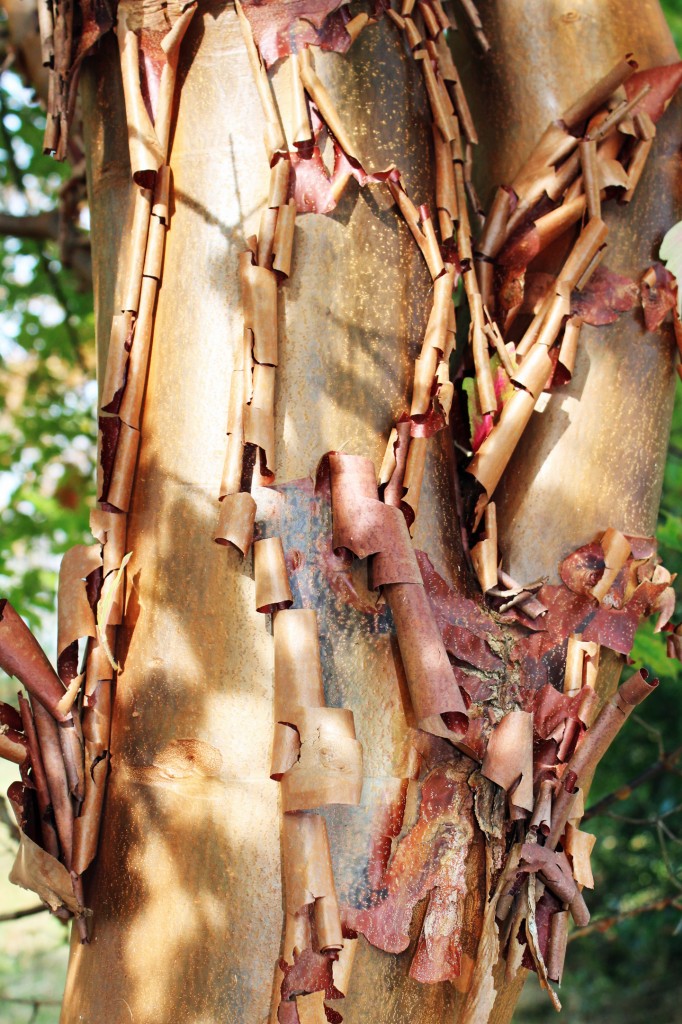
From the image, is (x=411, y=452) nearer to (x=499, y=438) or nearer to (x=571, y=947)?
(x=499, y=438)

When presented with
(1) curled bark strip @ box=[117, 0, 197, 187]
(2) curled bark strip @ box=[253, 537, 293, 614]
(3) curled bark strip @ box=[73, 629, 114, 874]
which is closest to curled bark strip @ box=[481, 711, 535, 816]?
(2) curled bark strip @ box=[253, 537, 293, 614]

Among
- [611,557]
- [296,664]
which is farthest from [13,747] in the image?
[611,557]

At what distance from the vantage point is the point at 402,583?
93cm

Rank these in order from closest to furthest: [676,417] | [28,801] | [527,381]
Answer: [28,801] < [527,381] < [676,417]

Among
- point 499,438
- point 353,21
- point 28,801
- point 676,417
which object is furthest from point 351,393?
point 676,417

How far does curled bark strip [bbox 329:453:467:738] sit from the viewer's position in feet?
2.95

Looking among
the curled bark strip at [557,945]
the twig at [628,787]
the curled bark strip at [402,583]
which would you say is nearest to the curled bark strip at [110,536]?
the curled bark strip at [402,583]

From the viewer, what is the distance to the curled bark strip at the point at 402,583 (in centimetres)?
90

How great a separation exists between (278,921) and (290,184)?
2.47 ft

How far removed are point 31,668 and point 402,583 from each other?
41 centimetres

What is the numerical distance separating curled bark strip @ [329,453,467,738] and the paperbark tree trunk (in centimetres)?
2

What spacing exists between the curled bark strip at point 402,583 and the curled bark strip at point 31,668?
0.34 metres

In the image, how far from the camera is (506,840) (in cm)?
94

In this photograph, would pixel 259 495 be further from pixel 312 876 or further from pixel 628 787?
pixel 628 787
